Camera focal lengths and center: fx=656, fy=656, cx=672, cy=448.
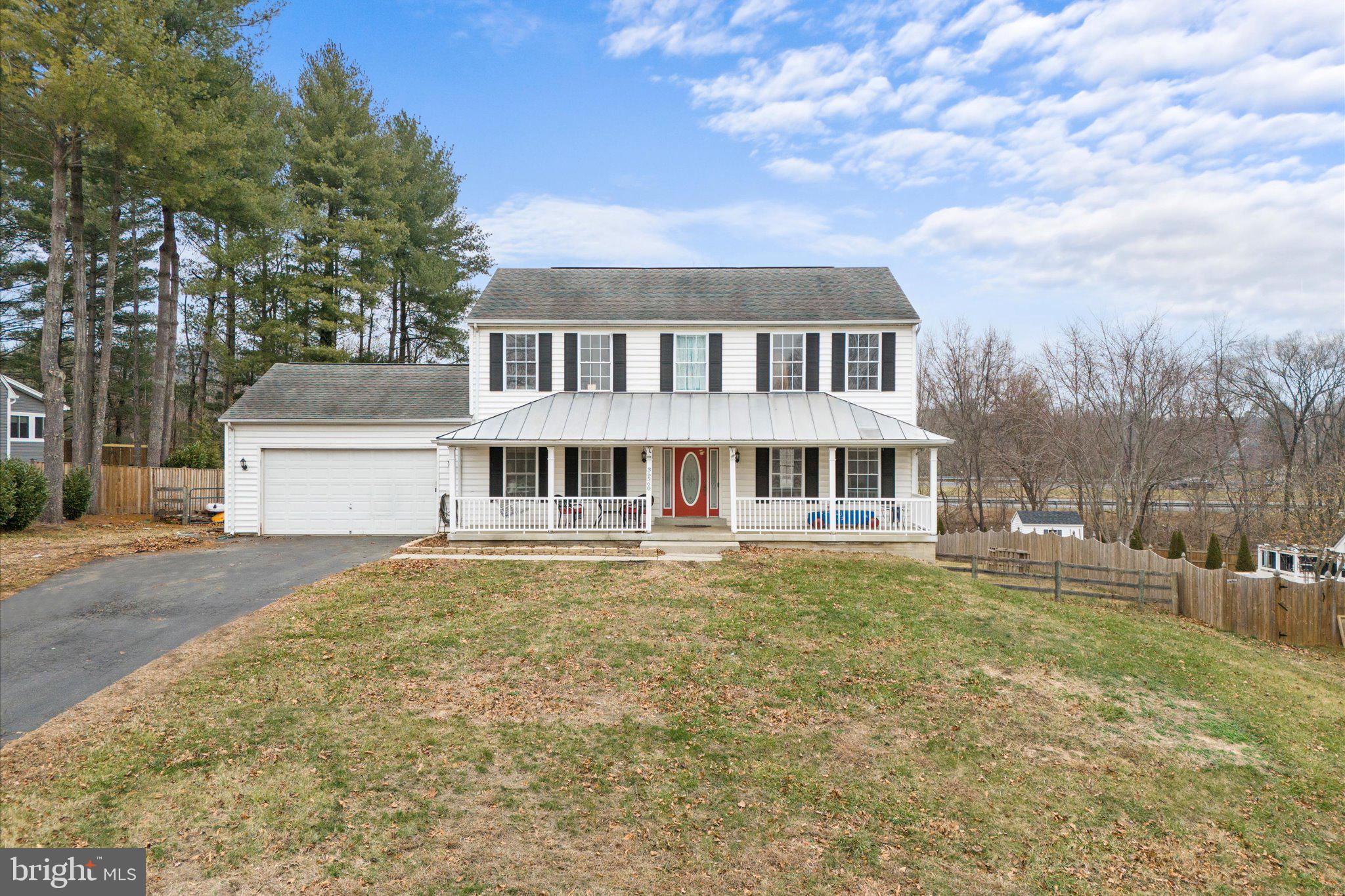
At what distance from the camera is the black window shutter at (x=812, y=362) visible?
16.8 metres

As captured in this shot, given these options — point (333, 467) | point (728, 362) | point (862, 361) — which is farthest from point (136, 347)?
point (862, 361)

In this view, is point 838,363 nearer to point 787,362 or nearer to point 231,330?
point 787,362

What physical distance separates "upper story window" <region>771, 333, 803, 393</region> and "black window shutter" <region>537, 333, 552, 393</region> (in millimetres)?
5739

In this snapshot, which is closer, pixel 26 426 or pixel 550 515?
pixel 550 515

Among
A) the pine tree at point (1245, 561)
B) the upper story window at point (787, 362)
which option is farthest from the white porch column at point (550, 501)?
the pine tree at point (1245, 561)

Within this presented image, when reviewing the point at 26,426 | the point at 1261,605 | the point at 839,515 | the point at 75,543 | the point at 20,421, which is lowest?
the point at 1261,605

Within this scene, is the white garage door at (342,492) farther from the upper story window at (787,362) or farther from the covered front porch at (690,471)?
the upper story window at (787,362)

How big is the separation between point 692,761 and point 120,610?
841cm

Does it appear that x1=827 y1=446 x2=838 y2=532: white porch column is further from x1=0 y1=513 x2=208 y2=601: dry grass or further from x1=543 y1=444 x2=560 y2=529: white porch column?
x1=0 y1=513 x2=208 y2=601: dry grass

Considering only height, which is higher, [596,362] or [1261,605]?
[596,362]

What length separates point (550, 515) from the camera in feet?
49.2

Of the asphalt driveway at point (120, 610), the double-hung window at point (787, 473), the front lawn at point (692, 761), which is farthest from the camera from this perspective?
the double-hung window at point (787, 473)

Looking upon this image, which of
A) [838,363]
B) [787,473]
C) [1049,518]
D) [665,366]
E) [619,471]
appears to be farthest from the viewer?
[1049,518]

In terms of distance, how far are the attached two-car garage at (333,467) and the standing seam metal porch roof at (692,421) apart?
1.91 metres
